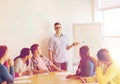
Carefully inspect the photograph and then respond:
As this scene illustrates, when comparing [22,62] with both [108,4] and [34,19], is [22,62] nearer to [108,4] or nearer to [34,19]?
[34,19]

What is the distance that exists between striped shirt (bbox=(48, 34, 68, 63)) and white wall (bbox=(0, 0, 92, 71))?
326 mm

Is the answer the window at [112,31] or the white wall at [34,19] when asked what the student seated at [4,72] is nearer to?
the white wall at [34,19]

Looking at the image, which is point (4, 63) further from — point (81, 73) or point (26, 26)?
point (26, 26)

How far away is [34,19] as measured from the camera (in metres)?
5.09

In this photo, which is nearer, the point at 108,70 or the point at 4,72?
the point at 108,70

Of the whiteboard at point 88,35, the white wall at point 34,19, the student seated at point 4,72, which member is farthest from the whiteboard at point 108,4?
the student seated at point 4,72

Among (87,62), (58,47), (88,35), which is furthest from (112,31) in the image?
(87,62)

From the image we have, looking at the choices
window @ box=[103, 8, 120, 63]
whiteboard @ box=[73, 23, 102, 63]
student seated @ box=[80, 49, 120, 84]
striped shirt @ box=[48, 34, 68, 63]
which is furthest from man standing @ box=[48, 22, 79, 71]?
student seated @ box=[80, 49, 120, 84]

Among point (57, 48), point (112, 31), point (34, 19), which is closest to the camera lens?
point (57, 48)

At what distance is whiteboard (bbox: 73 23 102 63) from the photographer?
539 centimetres

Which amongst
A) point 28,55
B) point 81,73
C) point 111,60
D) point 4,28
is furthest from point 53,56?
point 111,60

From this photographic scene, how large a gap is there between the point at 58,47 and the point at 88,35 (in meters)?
0.91

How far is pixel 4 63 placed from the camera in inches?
114

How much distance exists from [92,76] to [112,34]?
285 centimetres
